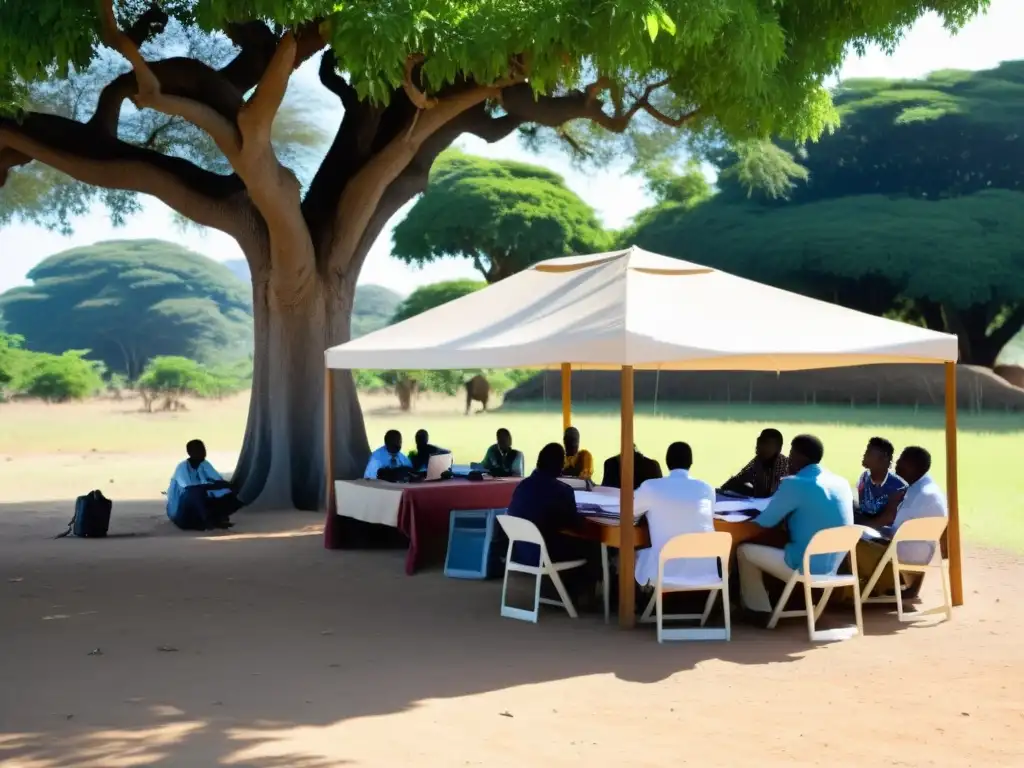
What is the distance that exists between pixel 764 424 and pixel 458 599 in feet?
77.3

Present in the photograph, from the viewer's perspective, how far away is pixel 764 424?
31.5m

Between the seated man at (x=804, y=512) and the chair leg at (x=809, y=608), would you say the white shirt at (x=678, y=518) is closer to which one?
the seated man at (x=804, y=512)

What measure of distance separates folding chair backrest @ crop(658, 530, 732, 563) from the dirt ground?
0.54 m

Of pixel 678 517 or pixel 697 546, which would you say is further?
pixel 678 517

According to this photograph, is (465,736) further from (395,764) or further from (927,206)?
(927,206)

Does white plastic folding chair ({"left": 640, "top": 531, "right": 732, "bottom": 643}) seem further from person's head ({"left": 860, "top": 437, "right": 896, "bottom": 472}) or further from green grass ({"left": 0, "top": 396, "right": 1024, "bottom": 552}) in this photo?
green grass ({"left": 0, "top": 396, "right": 1024, "bottom": 552})

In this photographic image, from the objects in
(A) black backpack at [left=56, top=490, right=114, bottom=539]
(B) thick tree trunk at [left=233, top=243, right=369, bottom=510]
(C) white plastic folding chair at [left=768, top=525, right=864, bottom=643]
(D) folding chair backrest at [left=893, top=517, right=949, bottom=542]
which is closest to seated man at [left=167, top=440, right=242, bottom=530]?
(A) black backpack at [left=56, top=490, right=114, bottom=539]

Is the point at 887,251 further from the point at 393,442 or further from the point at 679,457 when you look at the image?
the point at 679,457

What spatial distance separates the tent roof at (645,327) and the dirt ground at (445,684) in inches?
66.2

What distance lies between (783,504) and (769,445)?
191 centimetres

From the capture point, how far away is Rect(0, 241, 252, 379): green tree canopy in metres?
84.4

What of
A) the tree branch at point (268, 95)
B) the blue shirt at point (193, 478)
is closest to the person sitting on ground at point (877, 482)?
the tree branch at point (268, 95)

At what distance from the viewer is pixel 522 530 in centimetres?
780

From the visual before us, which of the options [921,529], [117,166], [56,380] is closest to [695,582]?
[921,529]
